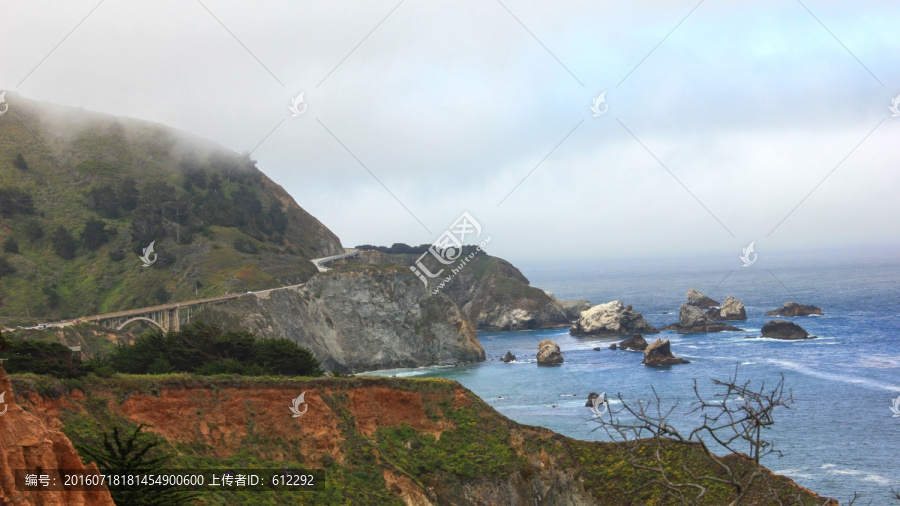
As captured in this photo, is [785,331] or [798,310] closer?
[785,331]

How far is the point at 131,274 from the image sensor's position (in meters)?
98.6

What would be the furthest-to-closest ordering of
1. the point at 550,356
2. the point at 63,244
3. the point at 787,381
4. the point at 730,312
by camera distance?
the point at 730,312 → the point at 550,356 → the point at 63,244 → the point at 787,381

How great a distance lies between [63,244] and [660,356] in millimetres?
77191

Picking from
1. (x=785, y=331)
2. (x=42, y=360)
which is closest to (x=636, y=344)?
(x=785, y=331)

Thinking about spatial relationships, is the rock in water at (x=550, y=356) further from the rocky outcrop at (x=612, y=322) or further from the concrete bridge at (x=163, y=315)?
the concrete bridge at (x=163, y=315)

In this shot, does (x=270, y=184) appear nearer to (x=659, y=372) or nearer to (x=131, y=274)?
(x=131, y=274)

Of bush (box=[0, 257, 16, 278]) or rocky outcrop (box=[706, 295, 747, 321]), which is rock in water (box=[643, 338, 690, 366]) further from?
bush (box=[0, 257, 16, 278])

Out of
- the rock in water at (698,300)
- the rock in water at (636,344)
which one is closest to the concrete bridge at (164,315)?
the rock in water at (636,344)

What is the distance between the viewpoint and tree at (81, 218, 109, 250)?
102 meters

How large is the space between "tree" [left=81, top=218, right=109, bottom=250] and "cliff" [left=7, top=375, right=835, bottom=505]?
7222 centimetres

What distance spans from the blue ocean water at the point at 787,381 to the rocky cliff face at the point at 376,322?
537 cm

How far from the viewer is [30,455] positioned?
57.0ft

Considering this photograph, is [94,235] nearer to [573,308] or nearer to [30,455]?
[573,308]

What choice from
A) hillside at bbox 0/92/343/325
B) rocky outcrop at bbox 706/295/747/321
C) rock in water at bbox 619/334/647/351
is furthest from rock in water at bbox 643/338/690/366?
hillside at bbox 0/92/343/325
